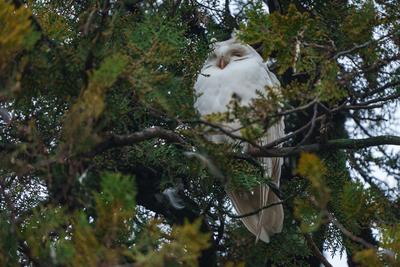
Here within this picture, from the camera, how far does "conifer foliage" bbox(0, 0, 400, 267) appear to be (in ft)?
6.21

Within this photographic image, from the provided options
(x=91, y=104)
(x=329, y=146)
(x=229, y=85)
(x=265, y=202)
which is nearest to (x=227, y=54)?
(x=229, y=85)

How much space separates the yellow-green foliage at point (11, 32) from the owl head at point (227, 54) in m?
1.66

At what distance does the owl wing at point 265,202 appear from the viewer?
3467 millimetres

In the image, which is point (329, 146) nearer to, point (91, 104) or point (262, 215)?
point (262, 215)

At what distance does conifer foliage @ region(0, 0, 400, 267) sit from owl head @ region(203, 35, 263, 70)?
0.06 metres

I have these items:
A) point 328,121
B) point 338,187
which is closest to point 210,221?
point 338,187

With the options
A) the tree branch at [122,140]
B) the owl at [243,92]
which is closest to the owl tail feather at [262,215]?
the owl at [243,92]

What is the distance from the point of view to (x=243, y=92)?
11.3 feet

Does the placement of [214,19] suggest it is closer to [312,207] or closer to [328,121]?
[328,121]

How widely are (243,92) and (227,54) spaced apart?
0.77ft

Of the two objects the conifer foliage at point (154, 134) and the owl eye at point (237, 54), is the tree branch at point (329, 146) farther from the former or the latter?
the owl eye at point (237, 54)

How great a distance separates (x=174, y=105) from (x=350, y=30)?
0.51 metres

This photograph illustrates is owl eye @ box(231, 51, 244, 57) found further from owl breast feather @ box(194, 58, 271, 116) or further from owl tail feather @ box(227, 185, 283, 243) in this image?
owl tail feather @ box(227, 185, 283, 243)

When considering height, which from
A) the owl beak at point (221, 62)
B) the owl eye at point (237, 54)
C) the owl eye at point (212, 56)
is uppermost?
the owl eye at point (237, 54)
